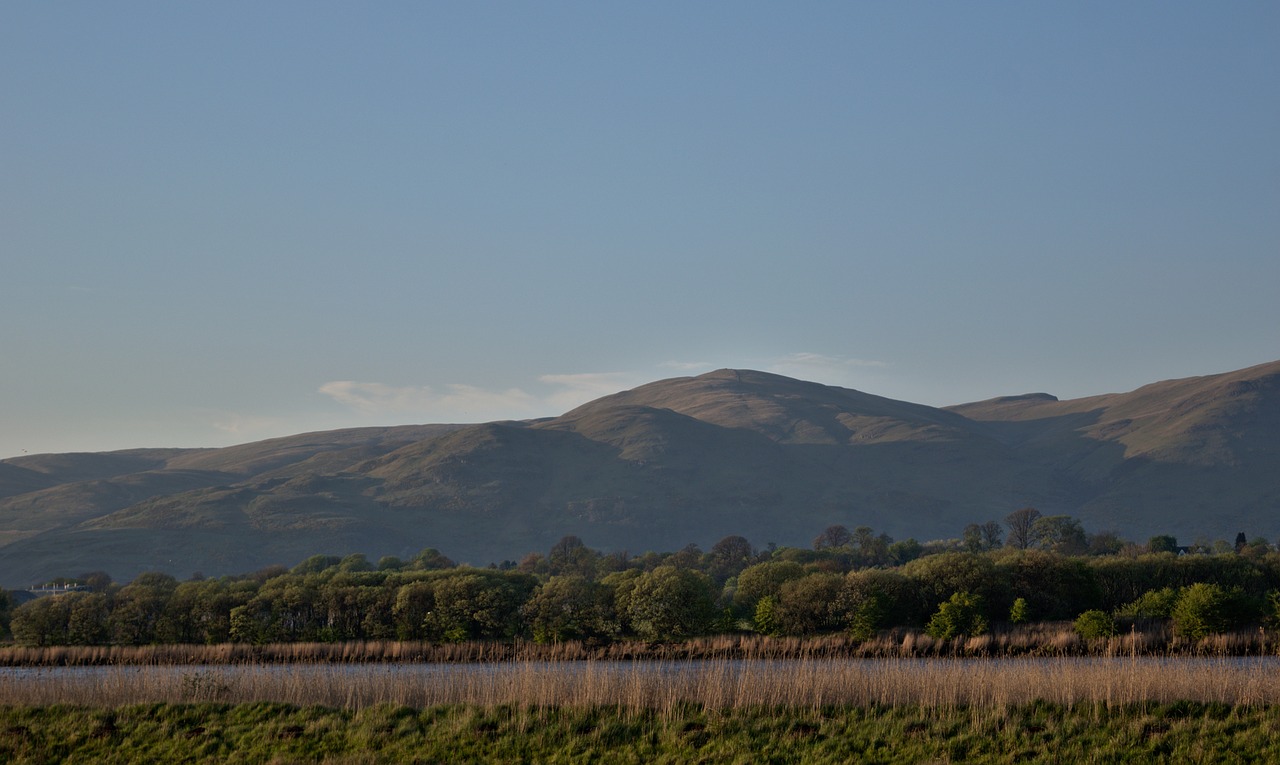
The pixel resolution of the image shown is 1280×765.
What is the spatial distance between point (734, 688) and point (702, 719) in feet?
11.5

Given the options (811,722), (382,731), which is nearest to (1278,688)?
(811,722)

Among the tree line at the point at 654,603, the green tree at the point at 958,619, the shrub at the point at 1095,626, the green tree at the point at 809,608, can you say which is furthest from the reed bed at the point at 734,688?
the tree line at the point at 654,603

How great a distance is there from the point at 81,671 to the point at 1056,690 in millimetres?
39781

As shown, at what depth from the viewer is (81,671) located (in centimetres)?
5119

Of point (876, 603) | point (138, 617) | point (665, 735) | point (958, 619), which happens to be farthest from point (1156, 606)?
point (138, 617)

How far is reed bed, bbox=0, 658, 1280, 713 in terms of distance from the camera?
31078mm

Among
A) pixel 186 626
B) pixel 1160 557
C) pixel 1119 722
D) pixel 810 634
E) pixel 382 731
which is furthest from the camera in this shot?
pixel 1160 557

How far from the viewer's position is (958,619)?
184 ft

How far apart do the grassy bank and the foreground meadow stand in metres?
0.05

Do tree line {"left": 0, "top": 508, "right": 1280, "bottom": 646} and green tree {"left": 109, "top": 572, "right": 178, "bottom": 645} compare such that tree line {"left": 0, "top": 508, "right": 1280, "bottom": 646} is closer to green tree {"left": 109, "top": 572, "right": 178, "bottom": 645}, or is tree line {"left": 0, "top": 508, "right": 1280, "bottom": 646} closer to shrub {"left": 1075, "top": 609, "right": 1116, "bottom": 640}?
green tree {"left": 109, "top": 572, "right": 178, "bottom": 645}

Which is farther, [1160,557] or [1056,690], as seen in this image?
[1160,557]

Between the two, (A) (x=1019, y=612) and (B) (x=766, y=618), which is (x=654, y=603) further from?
(A) (x=1019, y=612)

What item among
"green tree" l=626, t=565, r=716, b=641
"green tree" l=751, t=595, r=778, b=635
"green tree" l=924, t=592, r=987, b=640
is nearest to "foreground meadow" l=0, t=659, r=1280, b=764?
"green tree" l=924, t=592, r=987, b=640

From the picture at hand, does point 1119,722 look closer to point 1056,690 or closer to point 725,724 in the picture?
point 1056,690
